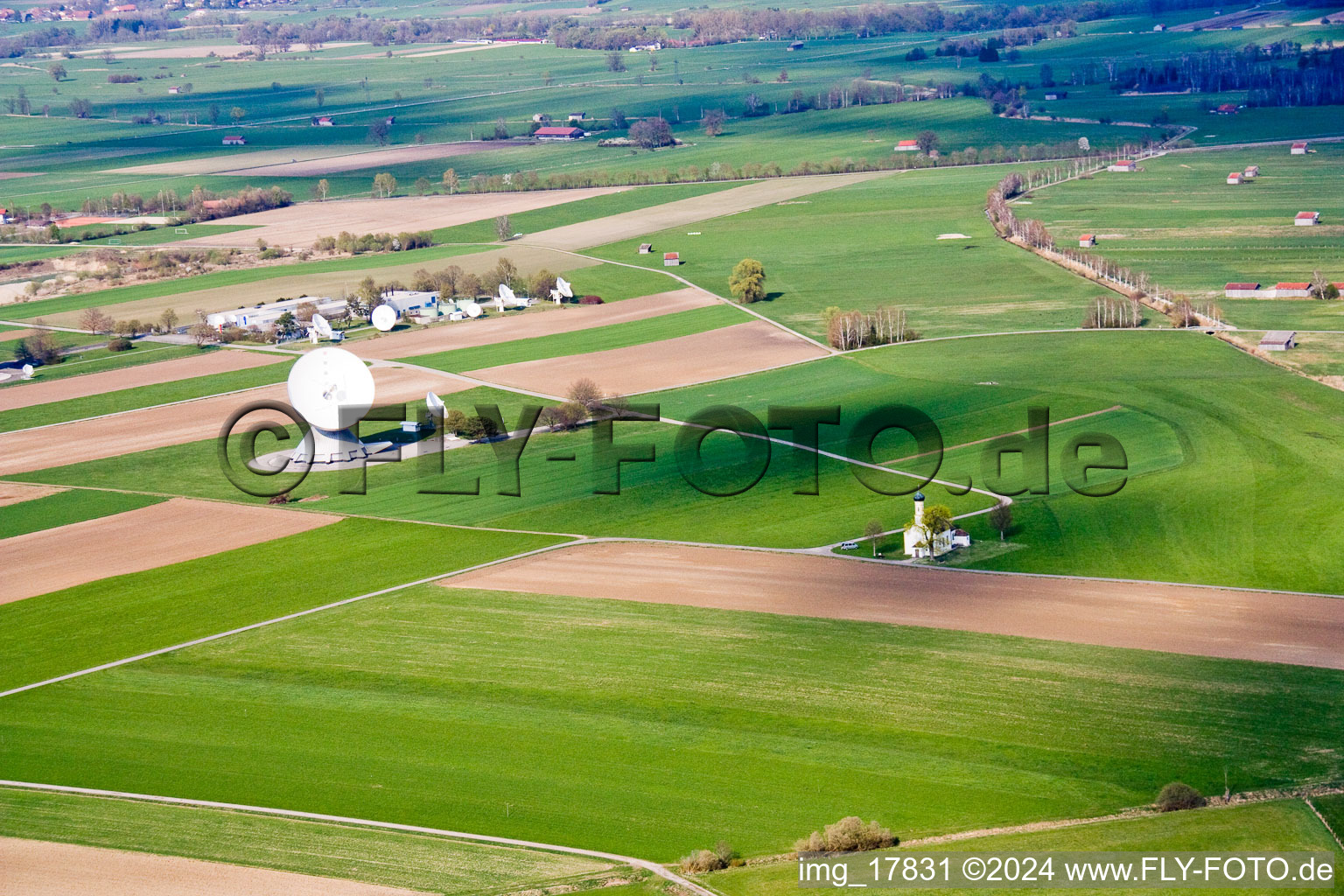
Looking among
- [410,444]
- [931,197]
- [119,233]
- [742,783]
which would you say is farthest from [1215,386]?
[119,233]

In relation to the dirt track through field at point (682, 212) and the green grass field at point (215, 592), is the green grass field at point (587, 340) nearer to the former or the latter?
the dirt track through field at point (682, 212)

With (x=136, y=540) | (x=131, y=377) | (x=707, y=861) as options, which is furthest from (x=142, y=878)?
(x=131, y=377)

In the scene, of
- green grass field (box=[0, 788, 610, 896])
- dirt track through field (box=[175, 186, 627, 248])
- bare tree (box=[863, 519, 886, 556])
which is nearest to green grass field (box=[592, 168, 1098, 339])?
dirt track through field (box=[175, 186, 627, 248])

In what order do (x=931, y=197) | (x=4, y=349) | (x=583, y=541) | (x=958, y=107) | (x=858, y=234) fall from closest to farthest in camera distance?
(x=583, y=541), (x=4, y=349), (x=858, y=234), (x=931, y=197), (x=958, y=107)

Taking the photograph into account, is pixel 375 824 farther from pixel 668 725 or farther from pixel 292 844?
pixel 668 725

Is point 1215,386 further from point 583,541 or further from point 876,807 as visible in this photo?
point 876,807

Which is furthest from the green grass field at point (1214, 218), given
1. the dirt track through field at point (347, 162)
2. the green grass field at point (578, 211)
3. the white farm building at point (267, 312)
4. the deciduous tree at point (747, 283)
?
the dirt track through field at point (347, 162)
